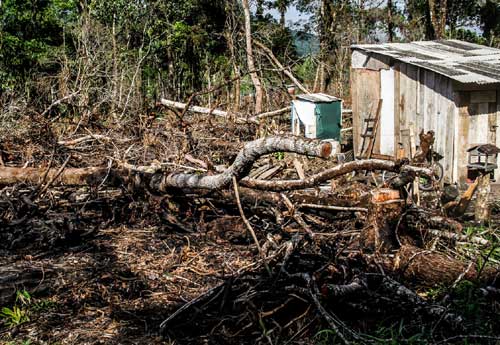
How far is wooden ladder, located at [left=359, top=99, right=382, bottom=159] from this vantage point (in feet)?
41.2

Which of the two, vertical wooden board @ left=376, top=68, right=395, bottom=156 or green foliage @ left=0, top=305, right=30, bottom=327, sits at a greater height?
vertical wooden board @ left=376, top=68, right=395, bottom=156

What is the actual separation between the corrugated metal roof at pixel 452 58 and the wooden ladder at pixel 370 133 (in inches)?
48.8

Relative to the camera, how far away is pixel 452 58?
468 inches

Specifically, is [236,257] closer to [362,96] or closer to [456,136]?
[456,136]

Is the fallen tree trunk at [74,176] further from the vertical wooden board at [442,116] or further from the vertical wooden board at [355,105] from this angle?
the vertical wooden board at [355,105]

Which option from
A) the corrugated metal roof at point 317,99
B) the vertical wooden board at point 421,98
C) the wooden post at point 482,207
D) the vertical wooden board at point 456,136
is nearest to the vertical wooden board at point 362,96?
the corrugated metal roof at point 317,99

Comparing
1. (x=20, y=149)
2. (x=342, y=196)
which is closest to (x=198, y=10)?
(x=20, y=149)

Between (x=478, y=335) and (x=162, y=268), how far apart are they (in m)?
2.95

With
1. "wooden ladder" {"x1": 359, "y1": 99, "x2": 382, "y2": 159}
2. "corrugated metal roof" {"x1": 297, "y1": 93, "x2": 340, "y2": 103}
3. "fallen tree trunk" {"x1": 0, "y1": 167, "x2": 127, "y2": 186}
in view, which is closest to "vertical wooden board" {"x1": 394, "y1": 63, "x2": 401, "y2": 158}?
"wooden ladder" {"x1": 359, "y1": 99, "x2": 382, "y2": 159}

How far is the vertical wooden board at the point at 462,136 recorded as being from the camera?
1050cm

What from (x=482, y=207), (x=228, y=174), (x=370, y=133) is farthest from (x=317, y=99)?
(x=228, y=174)

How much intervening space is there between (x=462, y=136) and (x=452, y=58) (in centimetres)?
222

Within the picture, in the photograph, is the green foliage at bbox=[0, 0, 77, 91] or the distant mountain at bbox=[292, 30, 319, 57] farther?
the distant mountain at bbox=[292, 30, 319, 57]

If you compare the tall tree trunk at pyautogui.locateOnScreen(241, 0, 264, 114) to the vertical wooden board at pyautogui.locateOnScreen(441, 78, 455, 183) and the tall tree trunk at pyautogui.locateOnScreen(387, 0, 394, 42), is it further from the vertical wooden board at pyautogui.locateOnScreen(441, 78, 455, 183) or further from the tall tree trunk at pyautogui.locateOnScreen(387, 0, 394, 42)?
the tall tree trunk at pyautogui.locateOnScreen(387, 0, 394, 42)
